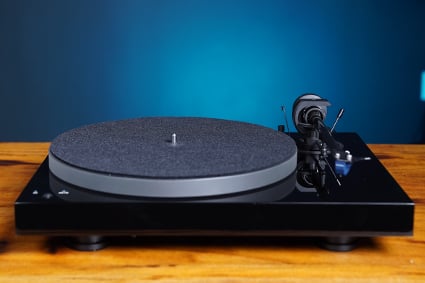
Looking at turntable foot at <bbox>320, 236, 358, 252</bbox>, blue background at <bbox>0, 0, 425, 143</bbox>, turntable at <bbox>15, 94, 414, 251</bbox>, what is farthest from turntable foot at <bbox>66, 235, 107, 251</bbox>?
blue background at <bbox>0, 0, 425, 143</bbox>

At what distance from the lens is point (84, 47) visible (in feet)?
9.00

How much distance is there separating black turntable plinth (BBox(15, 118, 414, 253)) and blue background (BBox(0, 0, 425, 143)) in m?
2.01

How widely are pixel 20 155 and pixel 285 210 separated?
1.91ft

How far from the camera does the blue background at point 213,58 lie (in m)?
2.70

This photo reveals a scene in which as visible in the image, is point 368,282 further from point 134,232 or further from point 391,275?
point 134,232

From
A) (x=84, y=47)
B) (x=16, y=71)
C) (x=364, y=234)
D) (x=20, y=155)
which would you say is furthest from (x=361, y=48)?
(x=364, y=234)

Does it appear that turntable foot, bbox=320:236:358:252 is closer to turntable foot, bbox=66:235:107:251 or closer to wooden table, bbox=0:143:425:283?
wooden table, bbox=0:143:425:283

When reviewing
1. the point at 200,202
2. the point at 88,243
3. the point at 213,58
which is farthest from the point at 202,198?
the point at 213,58

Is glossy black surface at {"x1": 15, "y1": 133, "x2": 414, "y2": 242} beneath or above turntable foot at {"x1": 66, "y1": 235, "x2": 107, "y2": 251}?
above

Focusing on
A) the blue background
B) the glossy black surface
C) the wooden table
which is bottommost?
the blue background

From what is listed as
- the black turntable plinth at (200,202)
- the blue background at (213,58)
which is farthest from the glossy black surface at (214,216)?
the blue background at (213,58)

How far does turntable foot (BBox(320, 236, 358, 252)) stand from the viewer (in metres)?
0.70

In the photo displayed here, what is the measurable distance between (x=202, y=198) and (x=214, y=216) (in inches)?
0.8

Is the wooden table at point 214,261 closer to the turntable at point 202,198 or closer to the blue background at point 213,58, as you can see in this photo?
the turntable at point 202,198
